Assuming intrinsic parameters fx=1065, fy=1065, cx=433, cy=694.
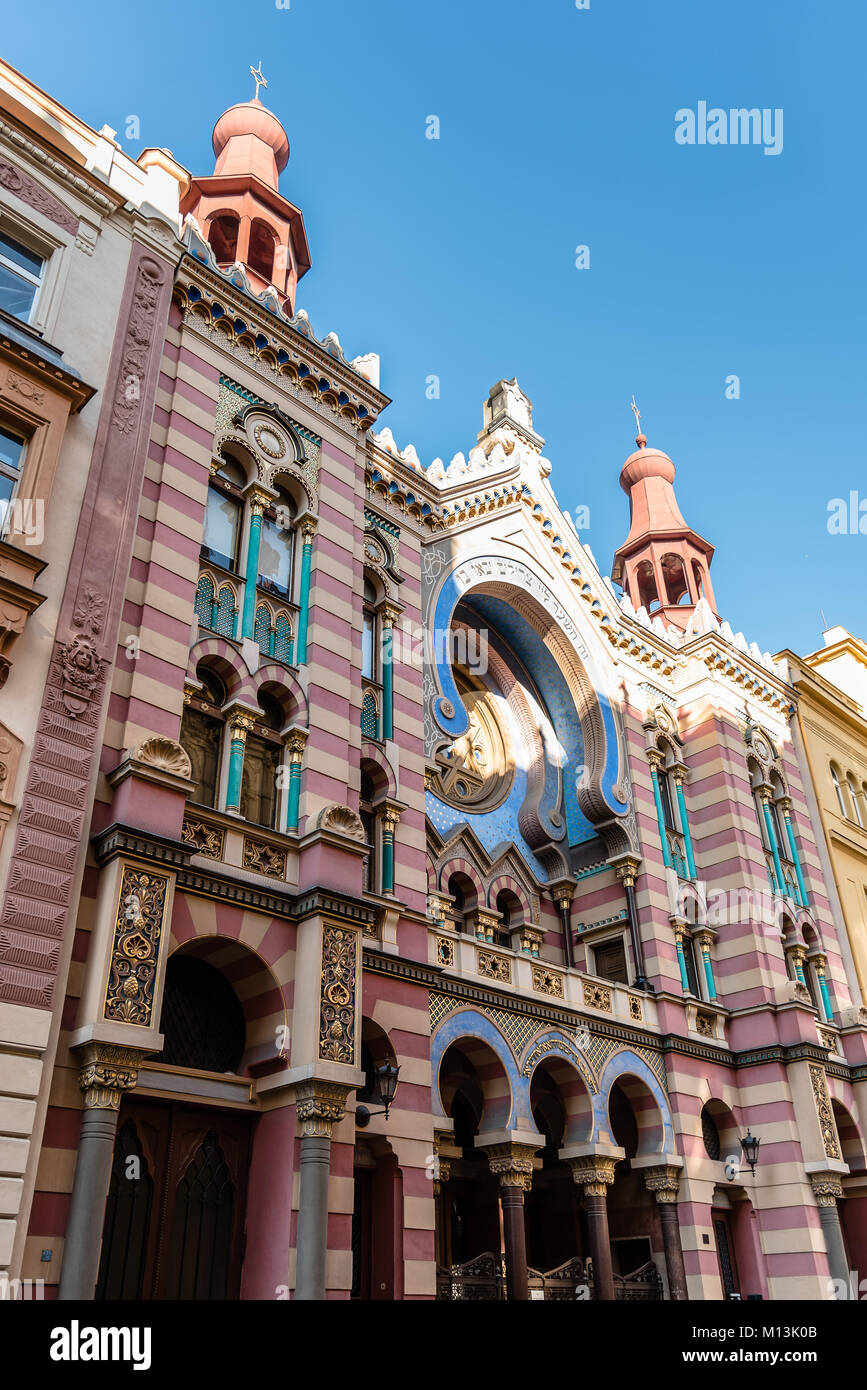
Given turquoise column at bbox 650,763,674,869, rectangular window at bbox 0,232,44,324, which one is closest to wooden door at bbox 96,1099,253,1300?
rectangular window at bbox 0,232,44,324

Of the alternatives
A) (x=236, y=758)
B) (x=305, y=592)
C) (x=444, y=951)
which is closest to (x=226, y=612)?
(x=305, y=592)

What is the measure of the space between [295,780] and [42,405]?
6.09 m

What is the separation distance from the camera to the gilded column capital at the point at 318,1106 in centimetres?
1266

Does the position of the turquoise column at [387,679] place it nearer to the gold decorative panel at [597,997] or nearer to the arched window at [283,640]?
the arched window at [283,640]

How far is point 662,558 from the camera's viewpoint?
111 feet

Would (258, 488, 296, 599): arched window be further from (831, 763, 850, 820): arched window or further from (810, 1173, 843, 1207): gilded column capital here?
(831, 763, 850, 820): arched window

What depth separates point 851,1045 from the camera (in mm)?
24750

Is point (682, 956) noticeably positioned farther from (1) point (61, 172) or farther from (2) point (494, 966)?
(1) point (61, 172)

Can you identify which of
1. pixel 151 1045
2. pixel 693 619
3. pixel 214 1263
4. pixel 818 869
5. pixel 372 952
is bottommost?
pixel 214 1263

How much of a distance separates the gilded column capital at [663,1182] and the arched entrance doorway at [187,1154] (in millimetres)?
9296

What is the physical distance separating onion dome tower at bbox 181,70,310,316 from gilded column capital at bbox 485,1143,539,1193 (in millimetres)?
17317

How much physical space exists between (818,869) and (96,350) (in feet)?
71.2
